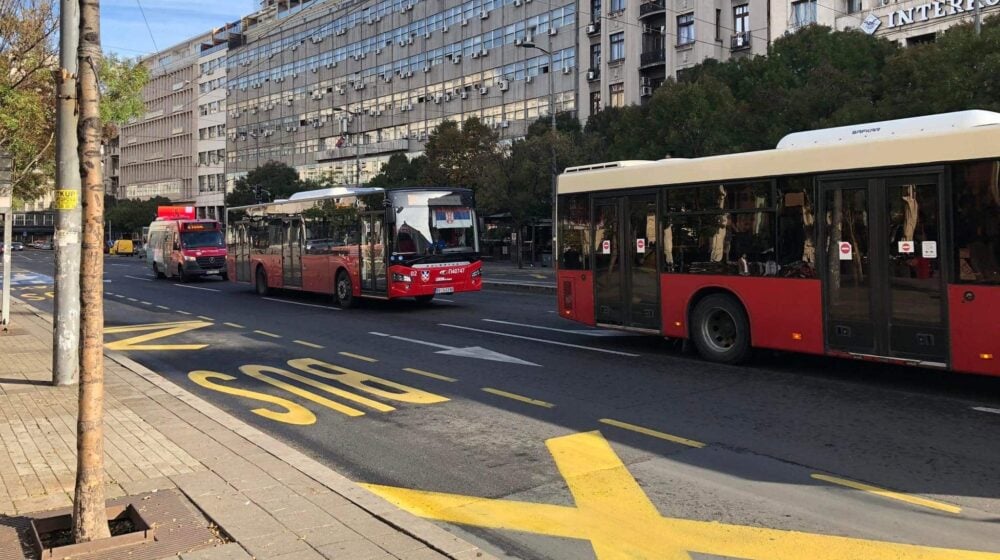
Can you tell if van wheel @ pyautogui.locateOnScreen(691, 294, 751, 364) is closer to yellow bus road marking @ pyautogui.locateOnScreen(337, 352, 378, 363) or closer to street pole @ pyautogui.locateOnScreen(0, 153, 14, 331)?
yellow bus road marking @ pyautogui.locateOnScreen(337, 352, 378, 363)

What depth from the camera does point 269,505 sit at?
534 centimetres

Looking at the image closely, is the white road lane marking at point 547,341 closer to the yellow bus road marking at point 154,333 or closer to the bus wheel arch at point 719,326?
the bus wheel arch at point 719,326

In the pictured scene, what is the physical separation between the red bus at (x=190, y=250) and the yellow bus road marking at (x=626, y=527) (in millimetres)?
31306

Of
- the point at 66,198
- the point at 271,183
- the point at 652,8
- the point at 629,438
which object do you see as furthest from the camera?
the point at 271,183

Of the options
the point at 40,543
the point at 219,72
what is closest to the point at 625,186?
the point at 40,543

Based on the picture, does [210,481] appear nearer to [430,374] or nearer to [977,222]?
[430,374]

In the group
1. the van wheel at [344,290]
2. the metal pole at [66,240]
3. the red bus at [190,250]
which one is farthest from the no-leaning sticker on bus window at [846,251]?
the red bus at [190,250]

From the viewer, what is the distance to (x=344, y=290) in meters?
21.2

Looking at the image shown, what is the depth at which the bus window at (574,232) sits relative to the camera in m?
13.5

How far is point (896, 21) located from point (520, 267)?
22.7m

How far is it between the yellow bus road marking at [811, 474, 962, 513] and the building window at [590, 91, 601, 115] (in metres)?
52.8

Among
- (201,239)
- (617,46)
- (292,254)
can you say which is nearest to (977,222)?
(292,254)

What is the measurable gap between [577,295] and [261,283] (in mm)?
15356

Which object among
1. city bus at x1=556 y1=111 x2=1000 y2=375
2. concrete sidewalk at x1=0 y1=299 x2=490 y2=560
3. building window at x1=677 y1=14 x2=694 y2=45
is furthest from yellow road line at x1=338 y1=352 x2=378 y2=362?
building window at x1=677 y1=14 x2=694 y2=45
